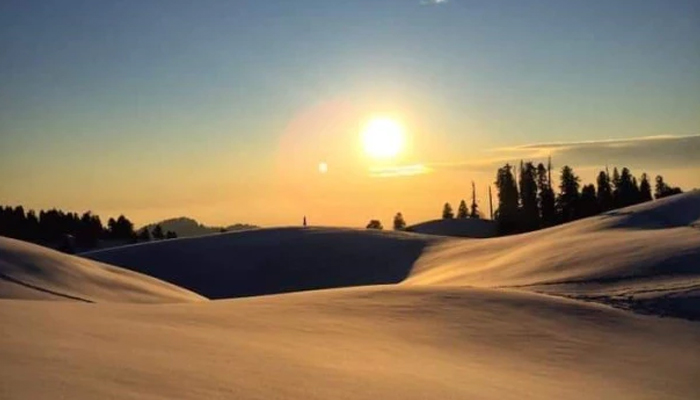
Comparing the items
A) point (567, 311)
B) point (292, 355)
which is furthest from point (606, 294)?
point (292, 355)

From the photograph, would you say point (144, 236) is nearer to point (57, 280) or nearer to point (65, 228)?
point (65, 228)

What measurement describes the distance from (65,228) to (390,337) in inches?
3884

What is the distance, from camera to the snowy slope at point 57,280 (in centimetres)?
1862

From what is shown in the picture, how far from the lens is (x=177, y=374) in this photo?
312 inches

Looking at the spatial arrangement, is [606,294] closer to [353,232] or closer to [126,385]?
[126,385]

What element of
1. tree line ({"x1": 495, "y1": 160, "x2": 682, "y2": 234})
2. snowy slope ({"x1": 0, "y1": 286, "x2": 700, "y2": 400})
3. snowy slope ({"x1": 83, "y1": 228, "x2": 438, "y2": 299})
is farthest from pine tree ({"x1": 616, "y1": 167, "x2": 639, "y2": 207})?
snowy slope ({"x1": 0, "y1": 286, "x2": 700, "y2": 400})

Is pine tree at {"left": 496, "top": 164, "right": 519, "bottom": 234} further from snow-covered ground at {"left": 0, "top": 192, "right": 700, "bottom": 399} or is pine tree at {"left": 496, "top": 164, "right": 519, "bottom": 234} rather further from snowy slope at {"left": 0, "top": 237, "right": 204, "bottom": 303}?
snowy slope at {"left": 0, "top": 237, "right": 204, "bottom": 303}

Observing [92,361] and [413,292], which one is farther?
[413,292]

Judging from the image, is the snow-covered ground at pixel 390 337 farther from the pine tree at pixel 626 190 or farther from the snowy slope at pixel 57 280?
the pine tree at pixel 626 190

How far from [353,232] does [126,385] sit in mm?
63526

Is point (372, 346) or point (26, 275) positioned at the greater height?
point (26, 275)

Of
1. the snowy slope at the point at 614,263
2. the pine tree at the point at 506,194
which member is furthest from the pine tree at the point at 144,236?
the snowy slope at the point at 614,263

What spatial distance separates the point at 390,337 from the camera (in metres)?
14.0

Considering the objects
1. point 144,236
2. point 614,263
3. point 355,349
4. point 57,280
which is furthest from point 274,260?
point 144,236
